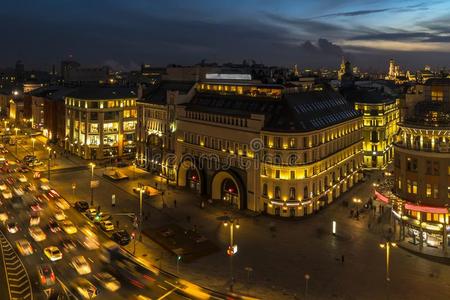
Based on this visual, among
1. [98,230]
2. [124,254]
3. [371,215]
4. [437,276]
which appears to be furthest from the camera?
[371,215]

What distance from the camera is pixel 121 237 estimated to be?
6894cm

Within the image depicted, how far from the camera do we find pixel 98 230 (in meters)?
74.6

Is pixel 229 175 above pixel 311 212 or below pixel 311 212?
above

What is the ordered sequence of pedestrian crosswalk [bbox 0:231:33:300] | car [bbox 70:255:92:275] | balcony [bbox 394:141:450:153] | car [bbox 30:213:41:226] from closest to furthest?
pedestrian crosswalk [bbox 0:231:33:300] → car [bbox 70:255:92:275] → balcony [bbox 394:141:450:153] → car [bbox 30:213:41:226]

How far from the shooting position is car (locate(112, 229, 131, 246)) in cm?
6838

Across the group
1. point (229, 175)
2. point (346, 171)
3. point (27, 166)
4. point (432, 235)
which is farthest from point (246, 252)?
point (27, 166)

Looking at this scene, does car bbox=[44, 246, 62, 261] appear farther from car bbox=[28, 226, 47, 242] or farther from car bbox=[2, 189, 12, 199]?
car bbox=[2, 189, 12, 199]

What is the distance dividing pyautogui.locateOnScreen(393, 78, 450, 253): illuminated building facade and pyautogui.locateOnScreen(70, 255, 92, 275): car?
2055 inches

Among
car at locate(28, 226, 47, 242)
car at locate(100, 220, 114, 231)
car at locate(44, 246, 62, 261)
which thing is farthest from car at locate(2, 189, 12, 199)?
car at locate(44, 246, 62, 261)

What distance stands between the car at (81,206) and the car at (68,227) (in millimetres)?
8091

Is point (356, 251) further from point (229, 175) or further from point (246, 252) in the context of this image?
point (229, 175)

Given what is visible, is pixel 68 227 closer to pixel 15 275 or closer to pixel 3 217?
pixel 3 217

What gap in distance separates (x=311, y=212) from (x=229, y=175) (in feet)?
62.0

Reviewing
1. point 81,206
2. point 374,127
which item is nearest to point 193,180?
point 81,206
